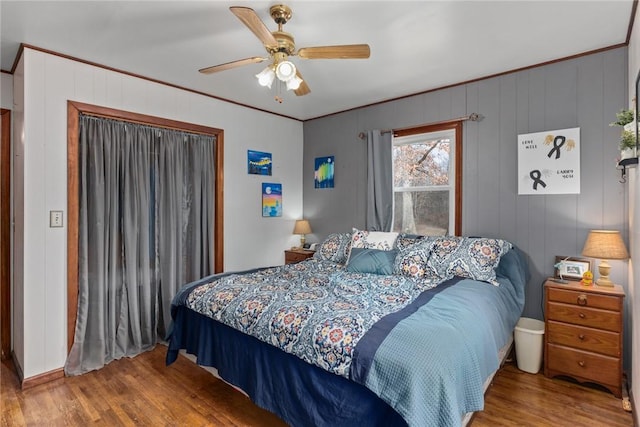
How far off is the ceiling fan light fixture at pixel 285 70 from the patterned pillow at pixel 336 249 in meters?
1.91

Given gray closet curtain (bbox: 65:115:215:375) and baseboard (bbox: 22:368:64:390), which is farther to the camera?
gray closet curtain (bbox: 65:115:215:375)

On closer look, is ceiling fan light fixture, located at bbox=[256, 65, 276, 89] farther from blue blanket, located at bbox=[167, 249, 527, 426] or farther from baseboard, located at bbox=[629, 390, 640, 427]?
baseboard, located at bbox=[629, 390, 640, 427]

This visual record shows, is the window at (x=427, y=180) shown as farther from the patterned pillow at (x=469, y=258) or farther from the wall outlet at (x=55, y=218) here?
the wall outlet at (x=55, y=218)

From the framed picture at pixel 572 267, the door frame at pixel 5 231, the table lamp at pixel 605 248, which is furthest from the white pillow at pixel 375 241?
the door frame at pixel 5 231

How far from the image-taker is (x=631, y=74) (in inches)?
94.3

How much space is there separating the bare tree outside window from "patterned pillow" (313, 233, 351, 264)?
0.74 metres

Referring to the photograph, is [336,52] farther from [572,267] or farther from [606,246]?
[572,267]

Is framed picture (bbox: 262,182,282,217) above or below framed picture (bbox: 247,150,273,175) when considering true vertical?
below

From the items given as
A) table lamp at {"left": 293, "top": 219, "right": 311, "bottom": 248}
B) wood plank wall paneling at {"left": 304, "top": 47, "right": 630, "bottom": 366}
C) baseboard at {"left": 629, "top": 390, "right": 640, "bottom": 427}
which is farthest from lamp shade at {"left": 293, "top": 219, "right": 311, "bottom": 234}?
baseboard at {"left": 629, "top": 390, "right": 640, "bottom": 427}

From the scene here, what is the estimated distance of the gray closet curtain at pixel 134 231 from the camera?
283cm

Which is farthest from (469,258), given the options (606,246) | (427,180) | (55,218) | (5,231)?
(5,231)

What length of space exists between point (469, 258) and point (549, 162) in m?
1.11

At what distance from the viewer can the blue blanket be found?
1408 millimetres

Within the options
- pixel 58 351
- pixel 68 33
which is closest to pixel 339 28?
pixel 68 33
